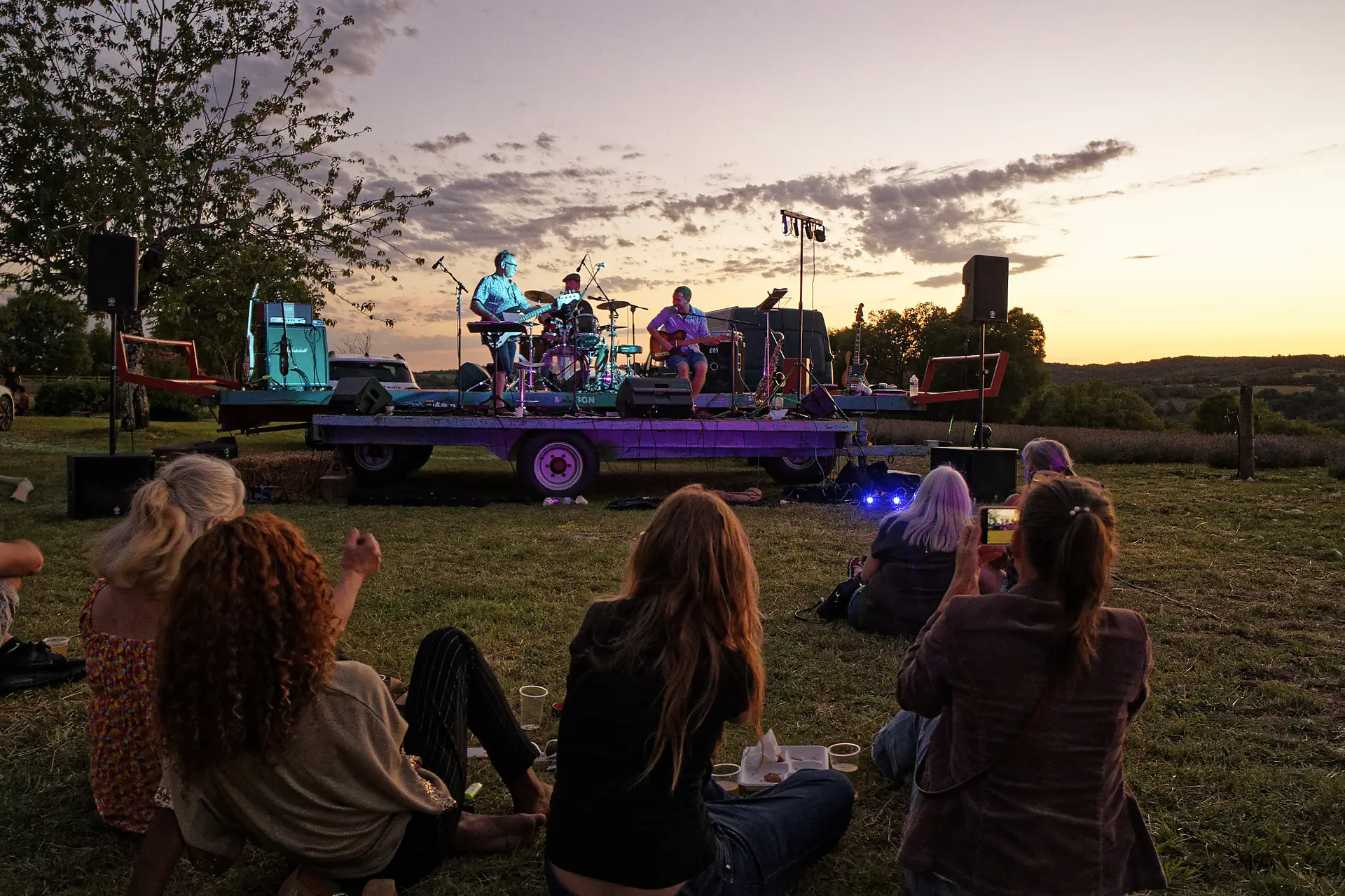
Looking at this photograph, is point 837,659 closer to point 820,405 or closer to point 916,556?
point 916,556

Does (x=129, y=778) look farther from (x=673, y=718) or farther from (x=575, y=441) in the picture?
(x=575, y=441)

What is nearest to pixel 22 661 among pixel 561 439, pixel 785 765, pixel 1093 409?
pixel 785 765

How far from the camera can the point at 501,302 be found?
11664 millimetres

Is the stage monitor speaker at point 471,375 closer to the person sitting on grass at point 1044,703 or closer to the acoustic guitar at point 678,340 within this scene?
the acoustic guitar at point 678,340

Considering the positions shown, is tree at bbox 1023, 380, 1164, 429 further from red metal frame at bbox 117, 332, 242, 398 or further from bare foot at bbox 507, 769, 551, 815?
bare foot at bbox 507, 769, 551, 815

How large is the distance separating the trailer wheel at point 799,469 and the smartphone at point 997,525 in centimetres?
979

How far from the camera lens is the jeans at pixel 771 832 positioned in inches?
88.4

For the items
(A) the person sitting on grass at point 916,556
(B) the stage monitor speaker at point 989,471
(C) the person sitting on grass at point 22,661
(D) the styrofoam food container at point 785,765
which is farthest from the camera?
(B) the stage monitor speaker at point 989,471

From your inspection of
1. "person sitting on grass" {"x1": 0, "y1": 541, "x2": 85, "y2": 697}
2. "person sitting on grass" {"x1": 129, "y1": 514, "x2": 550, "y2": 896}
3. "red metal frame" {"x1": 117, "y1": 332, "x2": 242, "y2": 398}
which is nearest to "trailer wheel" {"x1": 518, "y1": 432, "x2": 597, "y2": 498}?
"red metal frame" {"x1": 117, "y1": 332, "x2": 242, "y2": 398}

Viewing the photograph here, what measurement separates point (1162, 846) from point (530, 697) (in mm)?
2315

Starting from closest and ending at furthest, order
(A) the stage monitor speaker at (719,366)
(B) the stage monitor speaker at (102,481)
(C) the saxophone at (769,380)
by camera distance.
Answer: (B) the stage monitor speaker at (102,481) < (C) the saxophone at (769,380) < (A) the stage monitor speaker at (719,366)

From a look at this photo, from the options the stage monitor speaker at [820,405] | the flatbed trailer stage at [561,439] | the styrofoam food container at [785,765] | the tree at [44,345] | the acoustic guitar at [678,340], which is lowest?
the styrofoam food container at [785,765]

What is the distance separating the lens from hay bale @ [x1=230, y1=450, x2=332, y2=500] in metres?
10.4

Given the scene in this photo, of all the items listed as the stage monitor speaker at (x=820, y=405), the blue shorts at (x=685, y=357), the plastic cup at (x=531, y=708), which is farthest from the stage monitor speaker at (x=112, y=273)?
the plastic cup at (x=531, y=708)
